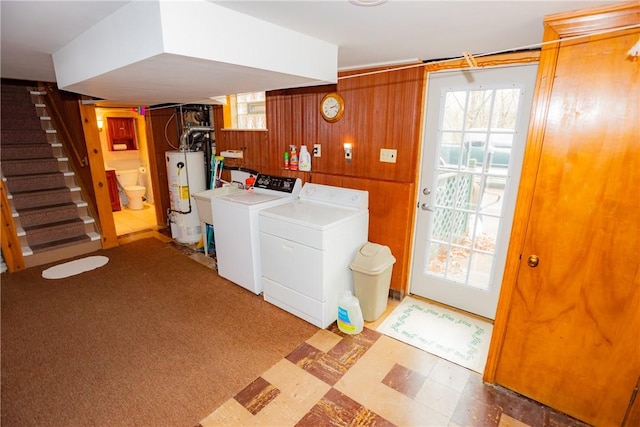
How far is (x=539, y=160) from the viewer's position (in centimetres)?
162

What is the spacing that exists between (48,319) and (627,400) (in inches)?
160

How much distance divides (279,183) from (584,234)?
102 inches

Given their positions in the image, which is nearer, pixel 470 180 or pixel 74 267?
pixel 470 180

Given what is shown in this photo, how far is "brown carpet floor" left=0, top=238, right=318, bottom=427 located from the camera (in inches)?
72.6

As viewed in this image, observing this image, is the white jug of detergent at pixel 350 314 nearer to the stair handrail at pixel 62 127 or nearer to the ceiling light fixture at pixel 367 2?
the ceiling light fixture at pixel 367 2

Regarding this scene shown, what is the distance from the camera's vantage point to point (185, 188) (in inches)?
164

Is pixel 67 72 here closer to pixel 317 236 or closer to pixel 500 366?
pixel 317 236

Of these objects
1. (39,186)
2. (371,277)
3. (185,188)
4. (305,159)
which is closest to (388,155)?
(305,159)

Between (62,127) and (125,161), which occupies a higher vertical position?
(62,127)

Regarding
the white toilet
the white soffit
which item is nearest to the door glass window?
the white soffit

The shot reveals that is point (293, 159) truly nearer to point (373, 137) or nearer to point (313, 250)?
point (373, 137)

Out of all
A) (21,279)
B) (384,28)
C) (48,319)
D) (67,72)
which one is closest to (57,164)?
(21,279)

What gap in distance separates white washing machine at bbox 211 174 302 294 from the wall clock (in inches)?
27.9

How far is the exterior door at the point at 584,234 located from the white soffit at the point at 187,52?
4.37 ft
